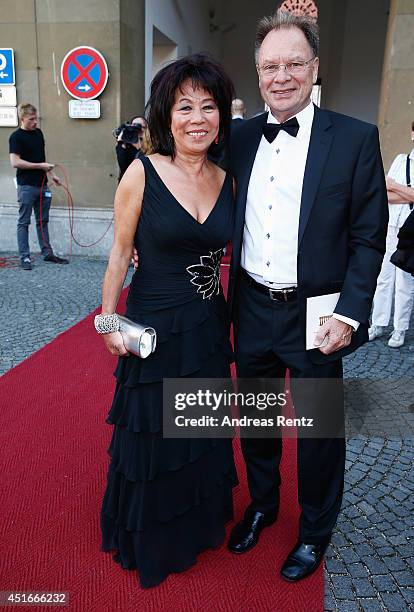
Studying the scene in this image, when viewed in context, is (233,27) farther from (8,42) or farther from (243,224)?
(243,224)

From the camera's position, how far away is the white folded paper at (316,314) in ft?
6.23

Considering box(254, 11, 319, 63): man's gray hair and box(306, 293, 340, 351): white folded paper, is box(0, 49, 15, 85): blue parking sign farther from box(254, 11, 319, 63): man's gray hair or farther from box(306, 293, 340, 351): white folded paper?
box(306, 293, 340, 351): white folded paper

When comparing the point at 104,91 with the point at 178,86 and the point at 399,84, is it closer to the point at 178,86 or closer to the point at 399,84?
the point at 399,84

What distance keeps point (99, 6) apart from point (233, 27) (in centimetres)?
805

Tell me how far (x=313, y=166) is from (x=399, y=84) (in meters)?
5.85

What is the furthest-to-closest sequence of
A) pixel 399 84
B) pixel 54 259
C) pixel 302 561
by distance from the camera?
pixel 54 259
pixel 399 84
pixel 302 561

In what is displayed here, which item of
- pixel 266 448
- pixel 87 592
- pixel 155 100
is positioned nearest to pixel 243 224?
pixel 155 100

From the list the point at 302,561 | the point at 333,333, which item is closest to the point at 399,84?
the point at 333,333

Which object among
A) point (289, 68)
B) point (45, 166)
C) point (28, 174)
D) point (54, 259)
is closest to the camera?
point (289, 68)

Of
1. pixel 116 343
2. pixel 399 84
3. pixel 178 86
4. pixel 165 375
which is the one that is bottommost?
pixel 165 375

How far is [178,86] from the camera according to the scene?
1.82m

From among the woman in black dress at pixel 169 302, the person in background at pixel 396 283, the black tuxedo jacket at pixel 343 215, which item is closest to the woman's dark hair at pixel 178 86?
the woman in black dress at pixel 169 302

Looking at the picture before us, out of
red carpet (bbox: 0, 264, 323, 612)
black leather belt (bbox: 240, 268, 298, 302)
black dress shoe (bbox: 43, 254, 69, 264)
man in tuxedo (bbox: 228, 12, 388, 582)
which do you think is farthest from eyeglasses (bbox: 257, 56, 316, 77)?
black dress shoe (bbox: 43, 254, 69, 264)

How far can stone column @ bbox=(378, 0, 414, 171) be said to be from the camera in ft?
21.6
